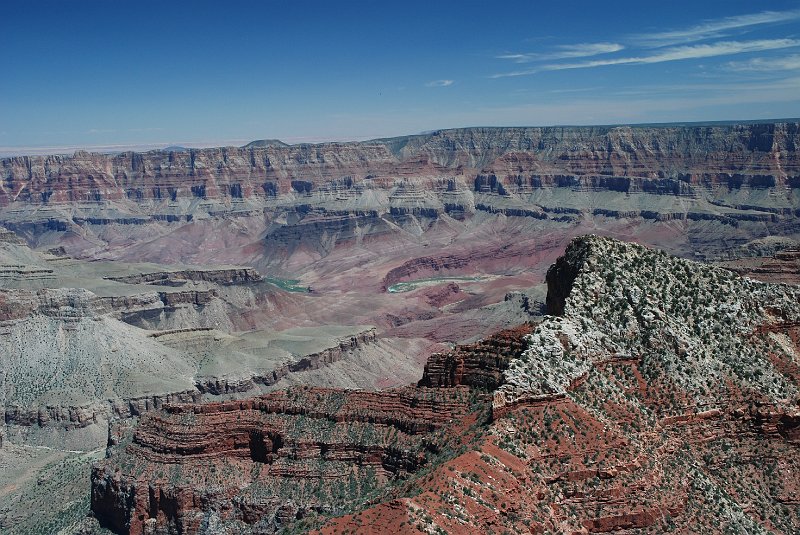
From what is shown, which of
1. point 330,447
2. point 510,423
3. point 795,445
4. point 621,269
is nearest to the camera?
point 510,423

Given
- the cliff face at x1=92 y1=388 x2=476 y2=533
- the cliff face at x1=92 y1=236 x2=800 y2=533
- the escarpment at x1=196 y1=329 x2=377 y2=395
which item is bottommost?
the escarpment at x1=196 y1=329 x2=377 y2=395

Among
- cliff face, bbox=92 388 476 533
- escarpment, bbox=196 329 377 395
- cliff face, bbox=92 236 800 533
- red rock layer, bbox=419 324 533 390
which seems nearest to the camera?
cliff face, bbox=92 236 800 533

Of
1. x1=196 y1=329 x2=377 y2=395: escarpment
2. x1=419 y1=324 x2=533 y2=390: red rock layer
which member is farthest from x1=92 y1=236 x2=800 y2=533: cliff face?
x1=196 y1=329 x2=377 y2=395: escarpment

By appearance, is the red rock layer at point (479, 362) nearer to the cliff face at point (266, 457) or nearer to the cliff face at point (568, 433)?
the cliff face at point (568, 433)

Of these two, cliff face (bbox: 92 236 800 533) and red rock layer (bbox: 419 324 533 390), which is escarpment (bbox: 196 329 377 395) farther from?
red rock layer (bbox: 419 324 533 390)

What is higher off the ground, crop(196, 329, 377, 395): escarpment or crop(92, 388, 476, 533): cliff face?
crop(92, 388, 476, 533): cliff face

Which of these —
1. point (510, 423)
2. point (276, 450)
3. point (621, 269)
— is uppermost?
point (621, 269)

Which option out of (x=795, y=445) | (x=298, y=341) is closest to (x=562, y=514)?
(x=795, y=445)

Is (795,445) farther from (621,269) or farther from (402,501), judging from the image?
(402,501)
